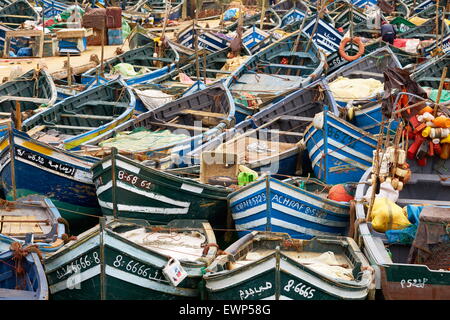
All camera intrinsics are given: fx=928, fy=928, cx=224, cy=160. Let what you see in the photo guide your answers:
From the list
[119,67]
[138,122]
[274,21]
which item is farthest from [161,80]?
[274,21]

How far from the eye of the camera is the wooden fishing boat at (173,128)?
66.3 feet

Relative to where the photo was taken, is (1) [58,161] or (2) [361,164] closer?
(1) [58,161]

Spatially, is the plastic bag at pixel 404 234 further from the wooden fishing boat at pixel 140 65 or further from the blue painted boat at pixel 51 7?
the blue painted boat at pixel 51 7

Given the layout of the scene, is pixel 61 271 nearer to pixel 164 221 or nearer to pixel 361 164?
pixel 164 221

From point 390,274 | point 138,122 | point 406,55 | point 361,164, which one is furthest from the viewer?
point 406,55

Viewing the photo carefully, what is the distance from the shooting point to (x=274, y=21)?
4112 cm

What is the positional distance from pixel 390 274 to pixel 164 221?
5624 millimetres

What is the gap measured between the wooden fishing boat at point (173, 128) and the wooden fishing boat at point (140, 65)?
421cm

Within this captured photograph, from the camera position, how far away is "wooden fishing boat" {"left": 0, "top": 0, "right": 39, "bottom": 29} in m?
40.2

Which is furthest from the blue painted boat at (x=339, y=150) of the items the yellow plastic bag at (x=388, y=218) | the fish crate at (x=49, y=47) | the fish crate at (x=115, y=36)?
the fish crate at (x=115, y=36)

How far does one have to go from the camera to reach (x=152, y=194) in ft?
58.1

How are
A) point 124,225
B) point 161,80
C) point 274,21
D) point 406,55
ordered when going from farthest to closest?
point 274,21 < point 406,55 < point 161,80 < point 124,225

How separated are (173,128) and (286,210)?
6.14m

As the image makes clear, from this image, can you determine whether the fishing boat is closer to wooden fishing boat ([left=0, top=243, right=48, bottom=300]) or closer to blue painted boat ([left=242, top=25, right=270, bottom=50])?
wooden fishing boat ([left=0, top=243, right=48, bottom=300])
